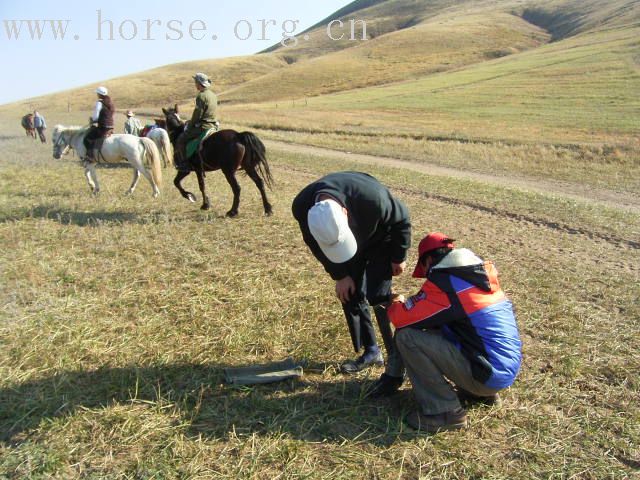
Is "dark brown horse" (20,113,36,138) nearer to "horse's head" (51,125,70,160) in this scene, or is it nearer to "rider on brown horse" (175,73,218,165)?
"horse's head" (51,125,70,160)

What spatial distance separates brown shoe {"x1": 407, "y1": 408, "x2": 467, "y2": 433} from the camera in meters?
2.96

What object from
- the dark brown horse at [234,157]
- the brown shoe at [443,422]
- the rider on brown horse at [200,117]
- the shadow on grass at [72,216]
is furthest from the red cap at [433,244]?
the rider on brown horse at [200,117]

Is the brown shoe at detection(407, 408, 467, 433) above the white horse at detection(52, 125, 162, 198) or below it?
below

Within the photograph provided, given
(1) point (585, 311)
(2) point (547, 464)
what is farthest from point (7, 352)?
(1) point (585, 311)

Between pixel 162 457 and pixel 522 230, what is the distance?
7058mm

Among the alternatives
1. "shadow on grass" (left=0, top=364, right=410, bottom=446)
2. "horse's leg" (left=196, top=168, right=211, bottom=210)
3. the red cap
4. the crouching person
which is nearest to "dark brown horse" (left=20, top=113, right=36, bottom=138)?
"horse's leg" (left=196, top=168, right=211, bottom=210)

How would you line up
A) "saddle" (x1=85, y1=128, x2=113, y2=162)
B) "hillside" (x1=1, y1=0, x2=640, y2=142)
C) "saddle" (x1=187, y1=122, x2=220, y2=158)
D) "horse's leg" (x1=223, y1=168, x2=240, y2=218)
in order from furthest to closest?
1. "hillside" (x1=1, y1=0, x2=640, y2=142)
2. "saddle" (x1=85, y1=128, x2=113, y2=162)
3. "saddle" (x1=187, y1=122, x2=220, y2=158)
4. "horse's leg" (x1=223, y1=168, x2=240, y2=218)

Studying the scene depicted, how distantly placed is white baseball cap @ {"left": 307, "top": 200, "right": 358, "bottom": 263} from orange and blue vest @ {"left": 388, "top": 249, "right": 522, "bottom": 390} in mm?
593

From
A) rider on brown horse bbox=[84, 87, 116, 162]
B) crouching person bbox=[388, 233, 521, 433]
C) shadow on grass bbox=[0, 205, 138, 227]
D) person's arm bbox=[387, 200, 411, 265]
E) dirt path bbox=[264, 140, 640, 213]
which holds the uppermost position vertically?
rider on brown horse bbox=[84, 87, 116, 162]

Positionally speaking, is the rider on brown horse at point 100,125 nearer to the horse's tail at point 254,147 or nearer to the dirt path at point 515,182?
the horse's tail at point 254,147

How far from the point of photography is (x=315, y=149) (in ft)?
67.5

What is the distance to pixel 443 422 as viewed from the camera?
2.96 meters

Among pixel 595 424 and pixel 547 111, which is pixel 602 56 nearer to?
pixel 547 111

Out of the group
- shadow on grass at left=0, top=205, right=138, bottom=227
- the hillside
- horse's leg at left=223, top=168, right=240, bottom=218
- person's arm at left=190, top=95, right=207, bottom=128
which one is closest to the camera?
shadow on grass at left=0, top=205, right=138, bottom=227
